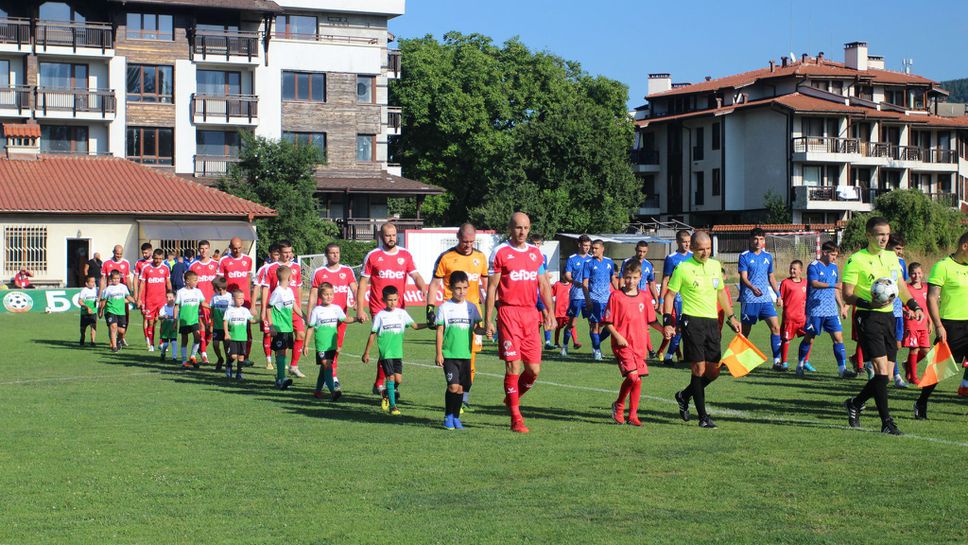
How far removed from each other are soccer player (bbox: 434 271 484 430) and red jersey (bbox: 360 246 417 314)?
188 cm

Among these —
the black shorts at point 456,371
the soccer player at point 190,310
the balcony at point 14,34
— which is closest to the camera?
the black shorts at point 456,371

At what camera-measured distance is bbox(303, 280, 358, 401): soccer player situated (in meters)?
15.2

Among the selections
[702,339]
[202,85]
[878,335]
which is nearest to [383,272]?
[702,339]

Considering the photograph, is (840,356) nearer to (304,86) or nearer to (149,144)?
(149,144)

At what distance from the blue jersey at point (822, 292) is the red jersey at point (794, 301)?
690mm

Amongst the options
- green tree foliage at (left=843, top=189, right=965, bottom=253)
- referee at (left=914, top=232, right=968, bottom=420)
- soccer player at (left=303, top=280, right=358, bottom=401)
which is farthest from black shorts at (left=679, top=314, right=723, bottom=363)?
green tree foliage at (left=843, top=189, right=965, bottom=253)

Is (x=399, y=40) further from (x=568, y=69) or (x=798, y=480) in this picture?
(x=798, y=480)

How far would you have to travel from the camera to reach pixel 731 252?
199ft

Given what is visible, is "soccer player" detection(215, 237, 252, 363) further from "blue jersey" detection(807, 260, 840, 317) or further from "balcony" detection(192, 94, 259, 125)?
"balcony" detection(192, 94, 259, 125)

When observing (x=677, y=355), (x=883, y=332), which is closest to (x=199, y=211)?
(x=677, y=355)

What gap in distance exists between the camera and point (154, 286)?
2423cm

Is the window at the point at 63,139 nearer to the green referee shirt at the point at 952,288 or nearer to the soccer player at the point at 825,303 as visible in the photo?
the soccer player at the point at 825,303

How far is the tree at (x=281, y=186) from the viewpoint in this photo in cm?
5400

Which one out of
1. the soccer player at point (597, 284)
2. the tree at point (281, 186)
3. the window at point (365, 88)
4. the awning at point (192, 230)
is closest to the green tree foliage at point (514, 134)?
the window at point (365, 88)
